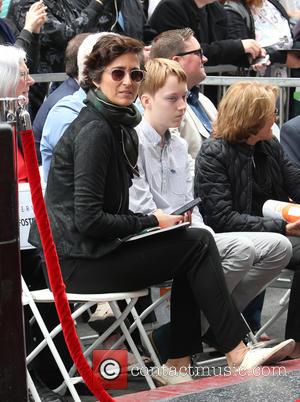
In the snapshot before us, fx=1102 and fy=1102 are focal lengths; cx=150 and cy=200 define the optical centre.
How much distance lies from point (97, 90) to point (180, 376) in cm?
159

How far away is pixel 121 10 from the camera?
9.02m

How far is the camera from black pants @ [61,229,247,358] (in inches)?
222

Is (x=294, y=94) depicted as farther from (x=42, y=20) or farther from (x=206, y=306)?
(x=206, y=306)

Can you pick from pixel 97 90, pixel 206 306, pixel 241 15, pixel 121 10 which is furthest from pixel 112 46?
pixel 241 15

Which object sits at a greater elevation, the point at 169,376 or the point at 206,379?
the point at 206,379

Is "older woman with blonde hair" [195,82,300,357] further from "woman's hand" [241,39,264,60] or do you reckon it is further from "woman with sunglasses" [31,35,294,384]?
"woman's hand" [241,39,264,60]

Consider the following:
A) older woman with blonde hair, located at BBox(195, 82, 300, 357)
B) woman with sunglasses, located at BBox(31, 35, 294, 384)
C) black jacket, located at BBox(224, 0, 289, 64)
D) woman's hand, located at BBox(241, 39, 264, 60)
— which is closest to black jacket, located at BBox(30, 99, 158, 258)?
woman with sunglasses, located at BBox(31, 35, 294, 384)

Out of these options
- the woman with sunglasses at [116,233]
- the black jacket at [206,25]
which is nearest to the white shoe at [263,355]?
the woman with sunglasses at [116,233]

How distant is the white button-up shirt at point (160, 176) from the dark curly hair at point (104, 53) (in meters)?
0.60

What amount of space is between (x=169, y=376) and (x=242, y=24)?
15.7ft

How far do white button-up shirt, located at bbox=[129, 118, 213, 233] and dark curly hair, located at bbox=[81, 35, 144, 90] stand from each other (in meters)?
0.60

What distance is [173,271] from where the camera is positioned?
5.73 m

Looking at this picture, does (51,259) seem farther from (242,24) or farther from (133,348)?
(242,24)

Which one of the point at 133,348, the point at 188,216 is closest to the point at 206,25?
the point at 188,216
